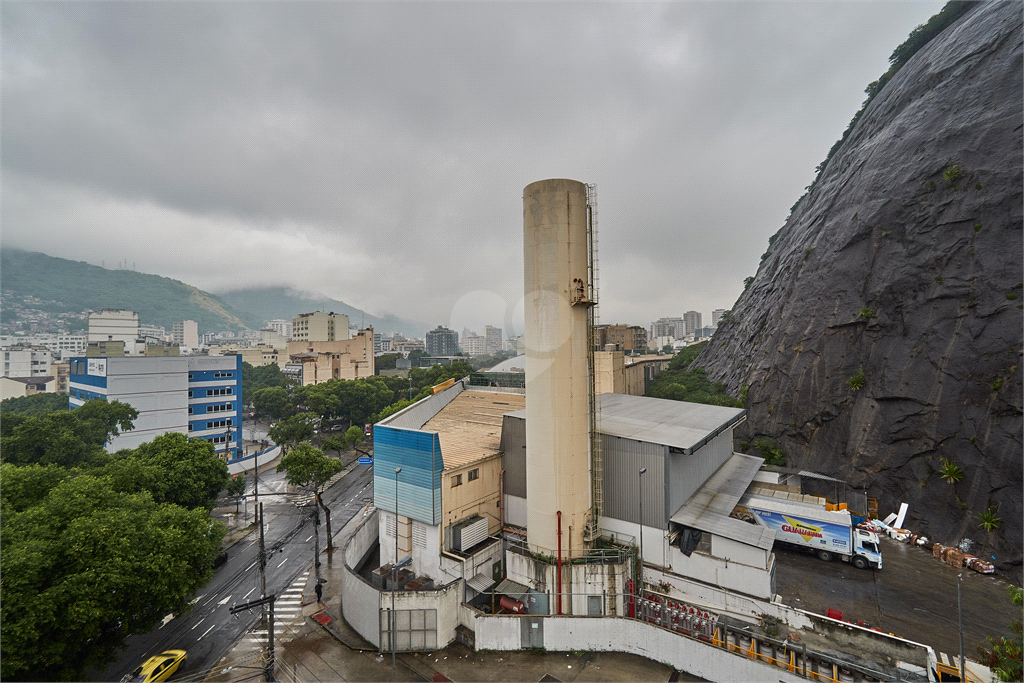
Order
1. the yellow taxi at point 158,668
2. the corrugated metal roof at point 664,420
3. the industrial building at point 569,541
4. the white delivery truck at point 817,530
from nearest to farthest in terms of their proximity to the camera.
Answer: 1. the yellow taxi at point 158,668
2. the industrial building at point 569,541
3. the corrugated metal roof at point 664,420
4. the white delivery truck at point 817,530

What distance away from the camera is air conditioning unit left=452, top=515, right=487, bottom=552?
23.3 metres

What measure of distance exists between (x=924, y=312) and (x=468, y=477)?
42.1 metres

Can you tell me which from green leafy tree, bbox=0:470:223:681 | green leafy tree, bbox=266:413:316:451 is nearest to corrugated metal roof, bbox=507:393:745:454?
green leafy tree, bbox=0:470:223:681

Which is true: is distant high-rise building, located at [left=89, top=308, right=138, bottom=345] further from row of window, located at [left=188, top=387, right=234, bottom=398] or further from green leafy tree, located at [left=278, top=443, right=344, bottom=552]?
green leafy tree, located at [left=278, top=443, right=344, bottom=552]

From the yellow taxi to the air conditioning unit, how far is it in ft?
43.1

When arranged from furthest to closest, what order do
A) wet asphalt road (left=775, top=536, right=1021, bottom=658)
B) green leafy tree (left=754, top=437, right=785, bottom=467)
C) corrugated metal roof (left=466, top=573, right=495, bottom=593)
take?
green leafy tree (left=754, top=437, right=785, bottom=467)
corrugated metal roof (left=466, top=573, right=495, bottom=593)
wet asphalt road (left=775, top=536, right=1021, bottom=658)

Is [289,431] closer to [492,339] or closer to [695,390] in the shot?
[695,390]

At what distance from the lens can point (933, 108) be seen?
1662 inches

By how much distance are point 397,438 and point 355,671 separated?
10677 mm

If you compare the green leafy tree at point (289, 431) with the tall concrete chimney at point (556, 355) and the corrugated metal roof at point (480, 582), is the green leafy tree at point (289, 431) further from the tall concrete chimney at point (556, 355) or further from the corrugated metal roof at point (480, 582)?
the tall concrete chimney at point (556, 355)

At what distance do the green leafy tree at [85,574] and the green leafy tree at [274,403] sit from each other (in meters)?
58.7

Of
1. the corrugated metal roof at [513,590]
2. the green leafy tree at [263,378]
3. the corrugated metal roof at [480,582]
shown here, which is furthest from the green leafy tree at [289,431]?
the green leafy tree at [263,378]

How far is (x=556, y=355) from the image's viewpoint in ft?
67.7

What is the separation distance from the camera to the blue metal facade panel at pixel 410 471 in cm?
2250
